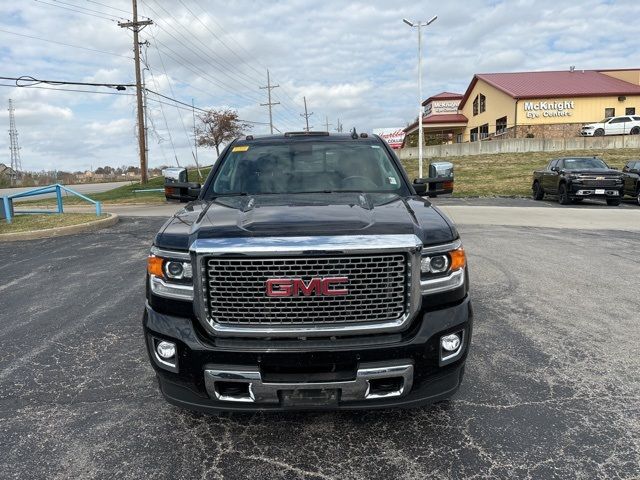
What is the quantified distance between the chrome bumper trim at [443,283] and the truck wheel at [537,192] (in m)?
18.5

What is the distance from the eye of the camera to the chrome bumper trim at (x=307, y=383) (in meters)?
2.46

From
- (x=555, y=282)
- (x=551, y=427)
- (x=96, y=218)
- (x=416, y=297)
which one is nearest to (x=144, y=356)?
(x=416, y=297)

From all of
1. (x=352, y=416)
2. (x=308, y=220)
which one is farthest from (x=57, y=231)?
(x=308, y=220)

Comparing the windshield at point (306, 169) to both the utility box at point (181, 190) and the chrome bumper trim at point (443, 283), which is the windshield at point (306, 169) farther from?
the chrome bumper trim at point (443, 283)

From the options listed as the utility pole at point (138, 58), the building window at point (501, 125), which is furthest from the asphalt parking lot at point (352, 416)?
the building window at point (501, 125)

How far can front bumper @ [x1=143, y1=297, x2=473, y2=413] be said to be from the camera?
2467mm

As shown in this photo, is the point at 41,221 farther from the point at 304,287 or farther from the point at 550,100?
the point at 550,100

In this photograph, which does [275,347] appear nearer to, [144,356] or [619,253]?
[144,356]

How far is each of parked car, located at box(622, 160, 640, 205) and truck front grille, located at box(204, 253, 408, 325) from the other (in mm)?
17843

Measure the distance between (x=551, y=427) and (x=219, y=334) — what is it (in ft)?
6.65

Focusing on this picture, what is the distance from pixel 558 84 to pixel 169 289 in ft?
157

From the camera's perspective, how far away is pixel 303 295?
8.20ft

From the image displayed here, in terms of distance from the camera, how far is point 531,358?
394cm

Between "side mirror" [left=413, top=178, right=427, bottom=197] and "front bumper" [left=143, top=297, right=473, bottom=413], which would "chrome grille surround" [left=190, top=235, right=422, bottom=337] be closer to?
"front bumper" [left=143, top=297, right=473, bottom=413]
